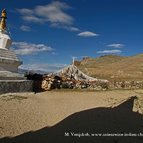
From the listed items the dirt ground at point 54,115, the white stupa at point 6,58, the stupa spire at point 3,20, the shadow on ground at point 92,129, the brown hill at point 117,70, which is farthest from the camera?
the brown hill at point 117,70

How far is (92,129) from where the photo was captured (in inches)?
435

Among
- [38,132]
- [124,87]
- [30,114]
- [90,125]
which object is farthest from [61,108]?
[124,87]

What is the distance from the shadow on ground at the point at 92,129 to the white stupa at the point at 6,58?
7.68m

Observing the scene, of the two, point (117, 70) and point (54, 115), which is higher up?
point (117, 70)

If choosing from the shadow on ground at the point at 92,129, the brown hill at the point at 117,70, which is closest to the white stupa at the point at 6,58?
the shadow on ground at the point at 92,129

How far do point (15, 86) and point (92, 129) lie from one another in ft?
31.4

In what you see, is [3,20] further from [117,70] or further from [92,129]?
[117,70]

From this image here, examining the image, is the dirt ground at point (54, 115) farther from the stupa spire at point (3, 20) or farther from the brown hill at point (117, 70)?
the brown hill at point (117, 70)

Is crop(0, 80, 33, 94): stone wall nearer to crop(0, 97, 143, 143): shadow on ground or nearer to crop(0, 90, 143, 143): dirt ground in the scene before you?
crop(0, 90, 143, 143): dirt ground

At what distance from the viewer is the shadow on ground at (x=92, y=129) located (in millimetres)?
9703

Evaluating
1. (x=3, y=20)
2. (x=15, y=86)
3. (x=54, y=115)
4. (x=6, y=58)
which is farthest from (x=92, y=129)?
(x=3, y=20)

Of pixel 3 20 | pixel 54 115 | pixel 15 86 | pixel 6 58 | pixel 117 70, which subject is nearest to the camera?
pixel 54 115

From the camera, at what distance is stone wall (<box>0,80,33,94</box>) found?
720 inches

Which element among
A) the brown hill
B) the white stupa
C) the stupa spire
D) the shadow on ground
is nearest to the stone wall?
the white stupa
